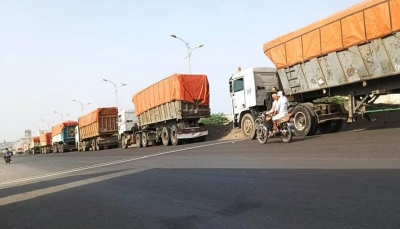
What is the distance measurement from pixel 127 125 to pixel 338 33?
21664 millimetres

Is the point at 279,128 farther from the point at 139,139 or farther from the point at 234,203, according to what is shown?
the point at 139,139

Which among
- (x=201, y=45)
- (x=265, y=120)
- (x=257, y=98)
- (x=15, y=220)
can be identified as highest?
(x=201, y=45)

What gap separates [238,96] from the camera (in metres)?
18.1

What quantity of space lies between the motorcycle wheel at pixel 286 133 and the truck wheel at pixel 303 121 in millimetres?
1673

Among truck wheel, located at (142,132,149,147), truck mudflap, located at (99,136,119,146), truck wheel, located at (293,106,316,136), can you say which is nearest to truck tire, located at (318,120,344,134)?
truck wheel, located at (293,106,316,136)

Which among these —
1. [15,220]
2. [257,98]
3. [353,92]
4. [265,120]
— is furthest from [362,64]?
[15,220]

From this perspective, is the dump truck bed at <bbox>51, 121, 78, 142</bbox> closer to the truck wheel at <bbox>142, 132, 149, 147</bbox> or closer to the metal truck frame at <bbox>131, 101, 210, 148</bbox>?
the truck wheel at <bbox>142, 132, 149, 147</bbox>

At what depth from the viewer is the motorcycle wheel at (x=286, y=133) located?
43.4ft

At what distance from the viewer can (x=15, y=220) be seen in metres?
5.52

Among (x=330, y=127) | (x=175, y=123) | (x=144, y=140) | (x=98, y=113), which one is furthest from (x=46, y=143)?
(x=330, y=127)

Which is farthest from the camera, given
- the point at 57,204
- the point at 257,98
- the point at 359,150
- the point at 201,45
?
the point at 201,45

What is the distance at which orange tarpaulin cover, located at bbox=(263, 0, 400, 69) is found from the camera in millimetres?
11750

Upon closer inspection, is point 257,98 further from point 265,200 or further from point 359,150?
point 265,200

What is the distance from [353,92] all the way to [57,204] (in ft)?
35.9
